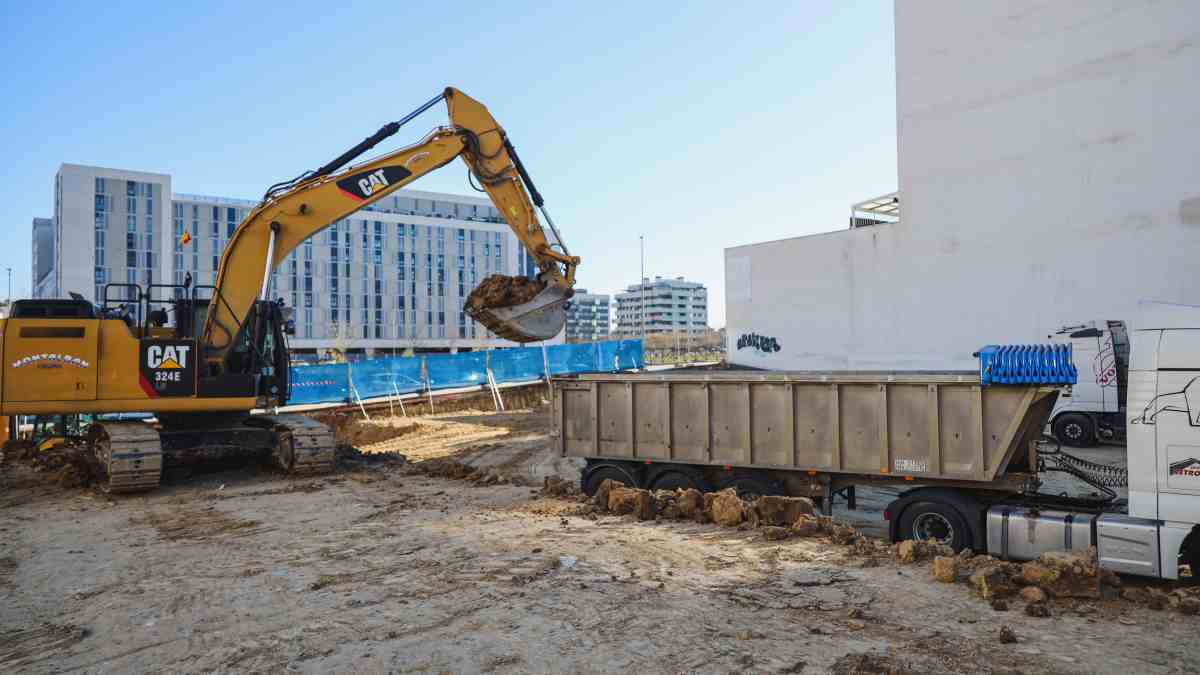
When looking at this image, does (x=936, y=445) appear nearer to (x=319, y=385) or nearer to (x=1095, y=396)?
(x=1095, y=396)

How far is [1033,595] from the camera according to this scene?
23.8 feet

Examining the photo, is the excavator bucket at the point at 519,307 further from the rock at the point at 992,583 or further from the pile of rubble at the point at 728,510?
the rock at the point at 992,583

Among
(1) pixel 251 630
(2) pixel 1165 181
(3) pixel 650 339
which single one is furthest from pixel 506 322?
(3) pixel 650 339

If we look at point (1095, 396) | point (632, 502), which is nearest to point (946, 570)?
point (632, 502)

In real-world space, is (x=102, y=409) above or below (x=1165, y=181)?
below

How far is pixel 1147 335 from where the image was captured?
7.95 metres

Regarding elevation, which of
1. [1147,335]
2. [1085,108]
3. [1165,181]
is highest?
[1085,108]

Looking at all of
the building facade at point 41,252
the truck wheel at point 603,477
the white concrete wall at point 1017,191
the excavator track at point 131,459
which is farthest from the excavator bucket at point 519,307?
the building facade at point 41,252

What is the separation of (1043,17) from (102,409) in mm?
29312

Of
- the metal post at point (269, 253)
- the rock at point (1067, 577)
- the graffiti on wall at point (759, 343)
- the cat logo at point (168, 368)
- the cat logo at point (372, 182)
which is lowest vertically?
the rock at point (1067, 577)

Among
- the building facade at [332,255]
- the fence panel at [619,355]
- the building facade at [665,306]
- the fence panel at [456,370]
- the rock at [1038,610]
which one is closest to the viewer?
the rock at [1038,610]

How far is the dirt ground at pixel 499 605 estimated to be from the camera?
621 centimetres

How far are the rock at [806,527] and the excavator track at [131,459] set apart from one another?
1131 cm

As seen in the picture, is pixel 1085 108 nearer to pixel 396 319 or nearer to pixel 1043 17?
pixel 1043 17
